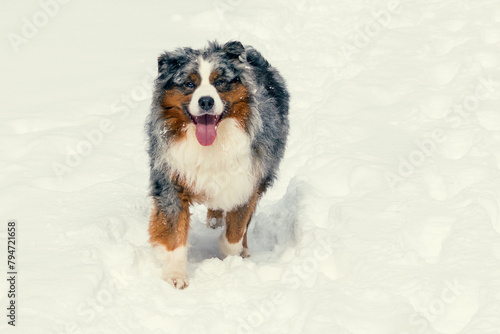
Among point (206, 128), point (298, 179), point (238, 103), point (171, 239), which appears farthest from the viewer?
point (298, 179)

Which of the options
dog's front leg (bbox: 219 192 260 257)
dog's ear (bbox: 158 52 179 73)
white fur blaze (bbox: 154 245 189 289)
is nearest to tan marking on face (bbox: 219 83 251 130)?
dog's ear (bbox: 158 52 179 73)

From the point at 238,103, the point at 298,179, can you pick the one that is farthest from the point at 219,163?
the point at 298,179

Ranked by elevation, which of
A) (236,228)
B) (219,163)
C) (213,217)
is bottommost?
(213,217)

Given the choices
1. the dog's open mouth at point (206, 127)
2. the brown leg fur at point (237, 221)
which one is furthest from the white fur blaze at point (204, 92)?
the brown leg fur at point (237, 221)

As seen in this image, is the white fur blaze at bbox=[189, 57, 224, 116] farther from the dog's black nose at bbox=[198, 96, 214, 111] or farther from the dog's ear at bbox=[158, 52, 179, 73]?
the dog's ear at bbox=[158, 52, 179, 73]

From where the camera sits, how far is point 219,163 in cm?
460

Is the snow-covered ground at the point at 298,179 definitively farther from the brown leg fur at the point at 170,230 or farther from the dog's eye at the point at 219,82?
the dog's eye at the point at 219,82

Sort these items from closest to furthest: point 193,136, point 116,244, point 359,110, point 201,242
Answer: point 193,136, point 116,244, point 201,242, point 359,110

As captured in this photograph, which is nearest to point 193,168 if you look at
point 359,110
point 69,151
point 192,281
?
point 192,281

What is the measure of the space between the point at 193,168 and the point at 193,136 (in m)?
0.26

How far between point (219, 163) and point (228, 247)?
2.93 ft

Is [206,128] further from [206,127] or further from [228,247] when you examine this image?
[228,247]

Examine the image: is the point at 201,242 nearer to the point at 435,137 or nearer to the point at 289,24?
the point at 435,137

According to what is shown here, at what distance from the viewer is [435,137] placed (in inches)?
257
